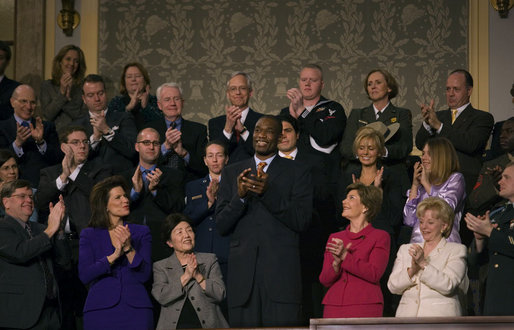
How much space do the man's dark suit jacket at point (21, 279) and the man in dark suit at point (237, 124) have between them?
149cm

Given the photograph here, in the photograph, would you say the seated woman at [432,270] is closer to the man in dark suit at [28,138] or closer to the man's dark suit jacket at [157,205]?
the man's dark suit jacket at [157,205]

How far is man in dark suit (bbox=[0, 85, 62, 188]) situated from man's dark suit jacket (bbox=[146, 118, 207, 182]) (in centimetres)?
73

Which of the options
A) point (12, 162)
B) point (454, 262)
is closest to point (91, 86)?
point (12, 162)

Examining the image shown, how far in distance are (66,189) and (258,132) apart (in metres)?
1.48

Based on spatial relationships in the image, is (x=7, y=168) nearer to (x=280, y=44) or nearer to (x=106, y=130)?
(x=106, y=130)

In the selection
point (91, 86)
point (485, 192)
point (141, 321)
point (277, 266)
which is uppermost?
point (91, 86)

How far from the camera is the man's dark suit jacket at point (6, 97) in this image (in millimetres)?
6707

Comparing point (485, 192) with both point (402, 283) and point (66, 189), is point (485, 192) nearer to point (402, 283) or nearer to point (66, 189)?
point (402, 283)

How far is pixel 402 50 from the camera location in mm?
7508

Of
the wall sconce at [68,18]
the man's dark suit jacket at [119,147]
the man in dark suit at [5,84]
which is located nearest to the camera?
the man's dark suit jacket at [119,147]

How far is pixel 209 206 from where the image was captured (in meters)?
5.47

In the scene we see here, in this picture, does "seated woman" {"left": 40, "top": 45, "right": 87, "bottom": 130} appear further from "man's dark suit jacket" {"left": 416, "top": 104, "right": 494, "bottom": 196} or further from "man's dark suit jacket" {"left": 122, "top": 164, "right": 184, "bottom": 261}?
"man's dark suit jacket" {"left": 416, "top": 104, "right": 494, "bottom": 196}

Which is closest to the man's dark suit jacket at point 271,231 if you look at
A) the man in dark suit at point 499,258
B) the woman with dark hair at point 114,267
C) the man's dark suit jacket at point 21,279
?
the woman with dark hair at point 114,267

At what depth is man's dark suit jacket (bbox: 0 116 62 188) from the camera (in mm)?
6234
